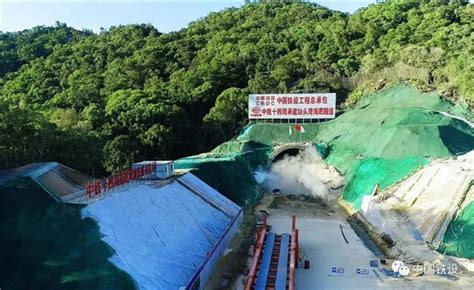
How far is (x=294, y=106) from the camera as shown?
55.3 m

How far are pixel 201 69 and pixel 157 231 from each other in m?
52.9

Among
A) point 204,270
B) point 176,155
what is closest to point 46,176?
point 204,270

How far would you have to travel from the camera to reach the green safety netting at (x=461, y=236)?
75.7 ft

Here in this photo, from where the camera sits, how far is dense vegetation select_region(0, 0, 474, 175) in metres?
53.2

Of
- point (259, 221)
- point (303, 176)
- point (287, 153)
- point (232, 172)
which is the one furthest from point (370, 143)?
point (259, 221)

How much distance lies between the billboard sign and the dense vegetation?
6218 mm

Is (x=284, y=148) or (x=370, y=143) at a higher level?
(x=370, y=143)

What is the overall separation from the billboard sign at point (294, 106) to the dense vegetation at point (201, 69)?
6218 millimetres

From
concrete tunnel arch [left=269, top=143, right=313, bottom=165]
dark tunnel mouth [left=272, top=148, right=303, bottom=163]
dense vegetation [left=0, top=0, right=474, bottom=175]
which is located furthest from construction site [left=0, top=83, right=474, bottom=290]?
dense vegetation [left=0, top=0, right=474, bottom=175]

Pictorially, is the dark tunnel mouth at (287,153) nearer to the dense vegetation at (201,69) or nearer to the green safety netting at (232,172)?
the green safety netting at (232,172)

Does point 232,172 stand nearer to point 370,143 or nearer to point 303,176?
point 303,176

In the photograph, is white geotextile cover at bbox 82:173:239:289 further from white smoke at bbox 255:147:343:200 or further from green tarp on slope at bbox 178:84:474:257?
white smoke at bbox 255:147:343:200

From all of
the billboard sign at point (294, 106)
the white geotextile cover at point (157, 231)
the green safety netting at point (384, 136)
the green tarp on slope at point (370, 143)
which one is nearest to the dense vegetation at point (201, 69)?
the green safety netting at point (384, 136)

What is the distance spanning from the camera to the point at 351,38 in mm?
79812
